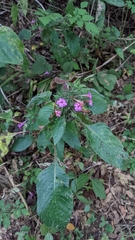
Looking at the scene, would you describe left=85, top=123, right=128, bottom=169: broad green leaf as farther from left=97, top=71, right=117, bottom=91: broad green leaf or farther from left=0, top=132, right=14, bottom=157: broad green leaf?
left=97, top=71, right=117, bottom=91: broad green leaf

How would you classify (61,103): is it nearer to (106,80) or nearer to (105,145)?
(105,145)

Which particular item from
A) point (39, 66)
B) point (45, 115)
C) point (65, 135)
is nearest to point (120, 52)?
point (39, 66)

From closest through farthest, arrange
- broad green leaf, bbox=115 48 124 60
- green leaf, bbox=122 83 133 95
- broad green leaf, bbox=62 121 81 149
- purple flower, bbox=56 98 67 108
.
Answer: purple flower, bbox=56 98 67 108 → broad green leaf, bbox=62 121 81 149 → broad green leaf, bbox=115 48 124 60 → green leaf, bbox=122 83 133 95

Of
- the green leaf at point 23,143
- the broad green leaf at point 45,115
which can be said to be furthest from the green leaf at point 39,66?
the broad green leaf at point 45,115

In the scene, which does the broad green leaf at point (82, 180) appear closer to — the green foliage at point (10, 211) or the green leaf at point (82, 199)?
the green leaf at point (82, 199)

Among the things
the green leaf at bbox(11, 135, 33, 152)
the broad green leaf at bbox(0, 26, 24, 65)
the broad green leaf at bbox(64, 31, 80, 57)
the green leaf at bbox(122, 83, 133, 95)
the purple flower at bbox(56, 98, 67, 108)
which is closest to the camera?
the broad green leaf at bbox(0, 26, 24, 65)

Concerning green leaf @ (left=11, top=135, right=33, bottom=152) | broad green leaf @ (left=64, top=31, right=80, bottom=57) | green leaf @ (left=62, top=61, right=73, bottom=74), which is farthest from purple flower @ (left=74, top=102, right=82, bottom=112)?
green leaf @ (left=62, top=61, right=73, bottom=74)

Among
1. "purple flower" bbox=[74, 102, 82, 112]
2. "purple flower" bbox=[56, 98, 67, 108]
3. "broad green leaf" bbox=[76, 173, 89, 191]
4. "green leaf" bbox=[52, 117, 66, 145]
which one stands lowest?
"broad green leaf" bbox=[76, 173, 89, 191]

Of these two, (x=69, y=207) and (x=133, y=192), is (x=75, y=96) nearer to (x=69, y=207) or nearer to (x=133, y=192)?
(x=69, y=207)
